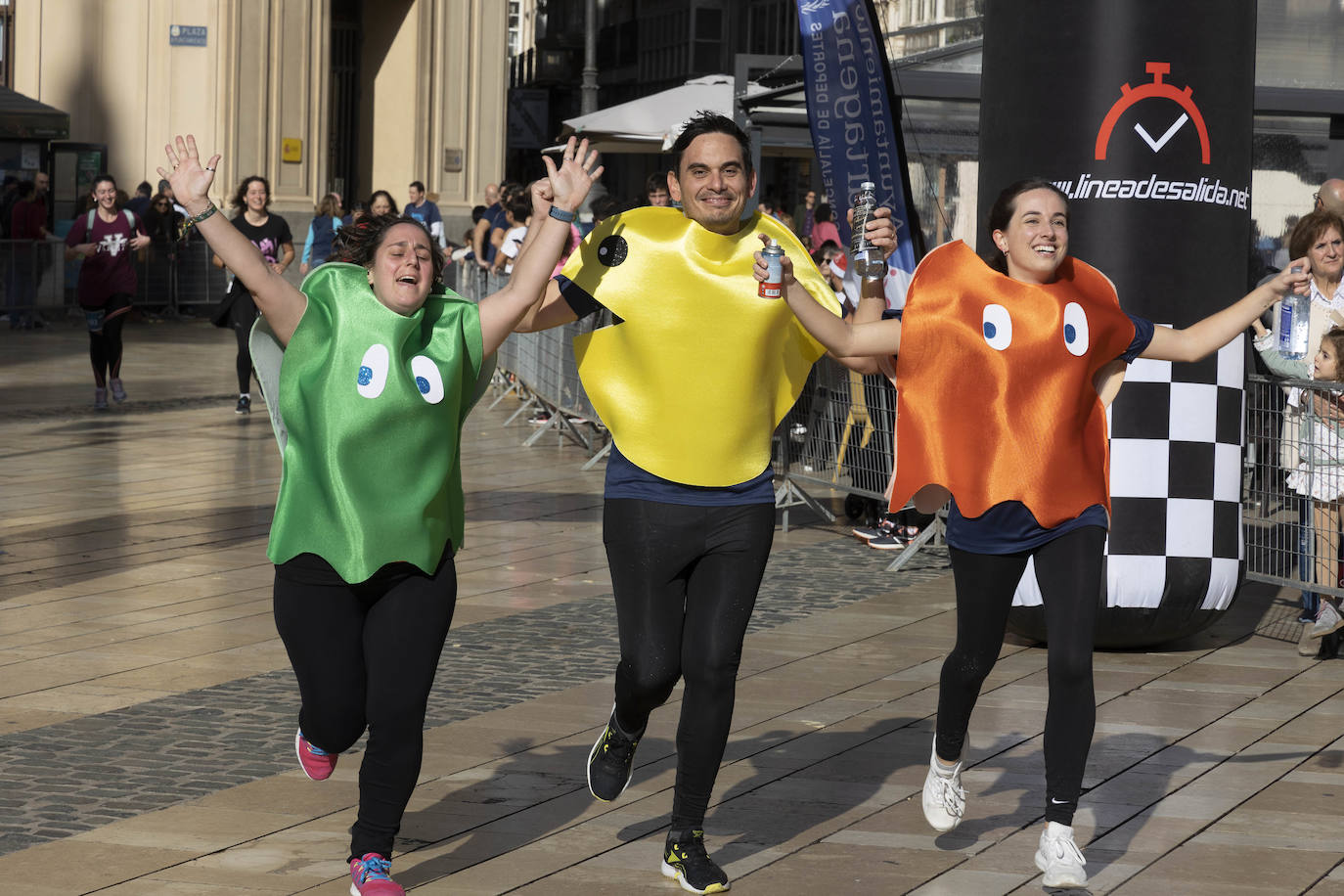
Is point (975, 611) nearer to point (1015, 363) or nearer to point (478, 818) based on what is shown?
point (1015, 363)

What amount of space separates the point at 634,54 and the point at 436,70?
103 ft

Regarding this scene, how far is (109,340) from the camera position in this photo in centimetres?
1620

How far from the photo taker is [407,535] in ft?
15.3

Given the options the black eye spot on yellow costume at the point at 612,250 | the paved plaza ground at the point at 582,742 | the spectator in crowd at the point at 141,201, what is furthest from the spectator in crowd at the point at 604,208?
the spectator in crowd at the point at 141,201

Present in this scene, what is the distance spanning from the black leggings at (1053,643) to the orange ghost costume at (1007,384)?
123 mm

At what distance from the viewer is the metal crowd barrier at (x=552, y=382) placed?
564 inches

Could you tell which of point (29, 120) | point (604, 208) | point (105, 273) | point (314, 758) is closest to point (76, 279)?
point (29, 120)

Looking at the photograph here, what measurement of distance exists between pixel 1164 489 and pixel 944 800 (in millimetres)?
3054

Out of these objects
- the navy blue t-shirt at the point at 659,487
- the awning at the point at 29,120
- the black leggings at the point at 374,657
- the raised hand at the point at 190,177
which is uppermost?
the awning at the point at 29,120

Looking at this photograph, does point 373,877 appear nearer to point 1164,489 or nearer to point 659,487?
point 659,487

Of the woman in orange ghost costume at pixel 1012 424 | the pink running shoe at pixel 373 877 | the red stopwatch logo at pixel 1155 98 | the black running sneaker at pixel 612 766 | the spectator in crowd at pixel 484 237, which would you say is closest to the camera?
the pink running shoe at pixel 373 877

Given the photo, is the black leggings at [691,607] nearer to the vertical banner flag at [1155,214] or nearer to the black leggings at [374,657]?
the black leggings at [374,657]

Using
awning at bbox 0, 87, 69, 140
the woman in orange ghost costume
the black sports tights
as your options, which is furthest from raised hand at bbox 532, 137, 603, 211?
awning at bbox 0, 87, 69, 140

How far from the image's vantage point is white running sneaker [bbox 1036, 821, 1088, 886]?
4828 millimetres
